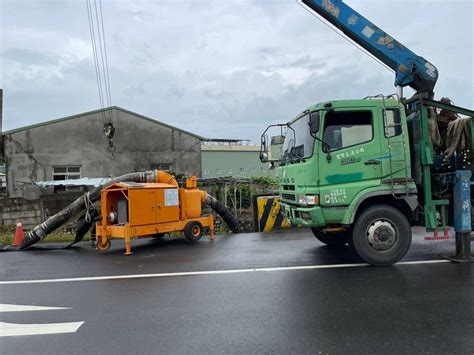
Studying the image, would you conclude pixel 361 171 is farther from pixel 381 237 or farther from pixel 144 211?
pixel 144 211

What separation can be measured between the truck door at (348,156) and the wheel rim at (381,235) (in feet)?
2.12

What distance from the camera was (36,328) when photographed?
438cm

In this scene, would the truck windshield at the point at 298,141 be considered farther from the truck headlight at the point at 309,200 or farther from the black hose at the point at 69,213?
the black hose at the point at 69,213

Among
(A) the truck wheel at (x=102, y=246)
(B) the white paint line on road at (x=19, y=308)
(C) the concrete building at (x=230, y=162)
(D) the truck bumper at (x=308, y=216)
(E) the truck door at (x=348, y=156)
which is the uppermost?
(C) the concrete building at (x=230, y=162)

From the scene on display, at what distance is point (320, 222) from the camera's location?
6.56m

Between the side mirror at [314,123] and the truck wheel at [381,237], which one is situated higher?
the side mirror at [314,123]

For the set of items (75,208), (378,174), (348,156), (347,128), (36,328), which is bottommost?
(36,328)

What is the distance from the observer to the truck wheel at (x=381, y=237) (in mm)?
6590

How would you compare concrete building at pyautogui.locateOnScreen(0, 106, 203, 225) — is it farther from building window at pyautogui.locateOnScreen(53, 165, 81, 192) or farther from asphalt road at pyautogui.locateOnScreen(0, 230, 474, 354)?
asphalt road at pyautogui.locateOnScreen(0, 230, 474, 354)

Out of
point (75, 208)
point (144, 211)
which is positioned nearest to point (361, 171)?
point (144, 211)

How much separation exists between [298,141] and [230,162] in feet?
102

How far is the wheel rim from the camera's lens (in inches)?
260

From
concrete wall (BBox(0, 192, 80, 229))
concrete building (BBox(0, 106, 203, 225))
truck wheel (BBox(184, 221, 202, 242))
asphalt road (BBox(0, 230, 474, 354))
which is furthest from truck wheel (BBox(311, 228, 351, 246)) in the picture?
concrete building (BBox(0, 106, 203, 225))

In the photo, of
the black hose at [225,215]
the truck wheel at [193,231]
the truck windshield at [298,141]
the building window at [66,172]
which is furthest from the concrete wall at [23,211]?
the truck windshield at [298,141]
